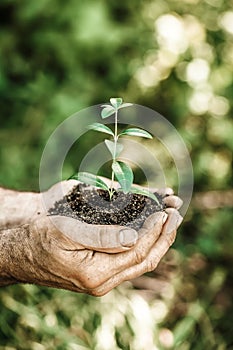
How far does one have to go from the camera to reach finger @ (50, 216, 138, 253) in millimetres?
1044

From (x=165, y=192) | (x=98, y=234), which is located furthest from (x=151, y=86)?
(x=98, y=234)

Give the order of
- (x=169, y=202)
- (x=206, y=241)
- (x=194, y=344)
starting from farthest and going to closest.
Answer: (x=206, y=241)
(x=194, y=344)
(x=169, y=202)

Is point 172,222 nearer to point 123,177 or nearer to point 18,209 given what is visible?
point 123,177

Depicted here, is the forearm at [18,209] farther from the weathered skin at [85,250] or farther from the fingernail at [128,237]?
the fingernail at [128,237]

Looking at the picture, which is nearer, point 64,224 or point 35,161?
point 64,224

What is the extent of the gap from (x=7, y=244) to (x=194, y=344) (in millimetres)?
955

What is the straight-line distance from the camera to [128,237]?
3.44 ft

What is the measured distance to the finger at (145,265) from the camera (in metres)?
1.14

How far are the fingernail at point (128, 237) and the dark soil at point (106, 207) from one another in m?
0.07

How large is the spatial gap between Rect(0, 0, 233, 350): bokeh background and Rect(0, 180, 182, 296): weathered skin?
3.32 ft

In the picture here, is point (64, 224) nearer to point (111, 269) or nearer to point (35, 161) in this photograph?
point (111, 269)

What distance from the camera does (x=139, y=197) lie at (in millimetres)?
1213

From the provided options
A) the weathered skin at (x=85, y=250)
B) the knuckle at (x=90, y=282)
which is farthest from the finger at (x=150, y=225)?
the knuckle at (x=90, y=282)

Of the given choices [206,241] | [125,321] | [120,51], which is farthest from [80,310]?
[120,51]
